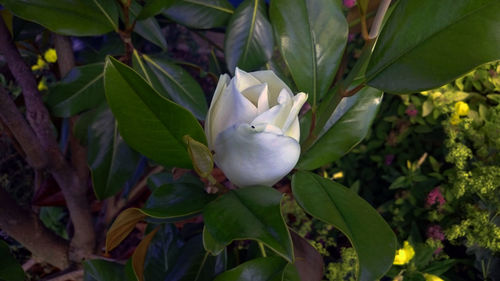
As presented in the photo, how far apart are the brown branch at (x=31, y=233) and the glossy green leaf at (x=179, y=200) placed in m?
0.46

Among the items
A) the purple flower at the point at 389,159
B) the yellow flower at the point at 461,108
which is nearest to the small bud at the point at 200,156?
the yellow flower at the point at 461,108

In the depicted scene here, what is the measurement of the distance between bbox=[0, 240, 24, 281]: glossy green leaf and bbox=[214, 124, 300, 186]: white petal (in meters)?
0.41

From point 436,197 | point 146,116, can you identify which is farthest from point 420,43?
point 436,197

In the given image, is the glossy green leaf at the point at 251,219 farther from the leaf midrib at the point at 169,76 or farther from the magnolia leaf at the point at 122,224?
the leaf midrib at the point at 169,76

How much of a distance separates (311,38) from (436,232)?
2.55 ft

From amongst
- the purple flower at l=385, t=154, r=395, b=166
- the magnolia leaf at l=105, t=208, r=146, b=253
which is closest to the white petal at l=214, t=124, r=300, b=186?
the magnolia leaf at l=105, t=208, r=146, b=253

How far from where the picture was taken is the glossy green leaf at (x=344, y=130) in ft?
1.70

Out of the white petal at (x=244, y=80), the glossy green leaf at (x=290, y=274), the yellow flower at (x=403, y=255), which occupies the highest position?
the white petal at (x=244, y=80)

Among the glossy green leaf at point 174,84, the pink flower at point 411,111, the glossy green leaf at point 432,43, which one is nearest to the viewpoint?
the glossy green leaf at point 432,43

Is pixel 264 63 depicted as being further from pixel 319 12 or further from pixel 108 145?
pixel 108 145

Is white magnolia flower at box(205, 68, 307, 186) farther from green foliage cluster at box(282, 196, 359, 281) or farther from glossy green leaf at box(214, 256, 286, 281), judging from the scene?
green foliage cluster at box(282, 196, 359, 281)

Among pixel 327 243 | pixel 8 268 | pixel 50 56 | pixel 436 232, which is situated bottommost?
pixel 327 243

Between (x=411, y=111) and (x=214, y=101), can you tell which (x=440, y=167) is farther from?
(x=214, y=101)

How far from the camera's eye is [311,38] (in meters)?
0.52
